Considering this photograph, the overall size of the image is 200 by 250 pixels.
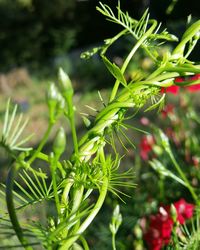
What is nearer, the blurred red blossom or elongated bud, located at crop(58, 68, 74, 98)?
elongated bud, located at crop(58, 68, 74, 98)

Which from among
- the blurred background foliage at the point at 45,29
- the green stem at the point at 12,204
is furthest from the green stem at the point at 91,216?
the blurred background foliage at the point at 45,29

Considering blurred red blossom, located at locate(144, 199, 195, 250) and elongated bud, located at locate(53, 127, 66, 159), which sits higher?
elongated bud, located at locate(53, 127, 66, 159)

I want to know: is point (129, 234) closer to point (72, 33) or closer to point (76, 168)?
point (76, 168)

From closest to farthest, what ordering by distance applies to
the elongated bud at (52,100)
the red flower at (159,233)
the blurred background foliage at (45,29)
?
the elongated bud at (52,100)
the red flower at (159,233)
the blurred background foliage at (45,29)

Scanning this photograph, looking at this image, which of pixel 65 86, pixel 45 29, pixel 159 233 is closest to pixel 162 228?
pixel 159 233

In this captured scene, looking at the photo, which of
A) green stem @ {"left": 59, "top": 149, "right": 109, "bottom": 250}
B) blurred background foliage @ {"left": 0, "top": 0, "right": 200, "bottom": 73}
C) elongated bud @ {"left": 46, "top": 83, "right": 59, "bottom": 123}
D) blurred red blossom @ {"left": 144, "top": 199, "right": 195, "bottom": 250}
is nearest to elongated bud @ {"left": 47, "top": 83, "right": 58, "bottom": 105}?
elongated bud @ {"left": 46, "top": 83, "right": 59, "bottom": 123}

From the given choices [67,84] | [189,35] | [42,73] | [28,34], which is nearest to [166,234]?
[189,35]

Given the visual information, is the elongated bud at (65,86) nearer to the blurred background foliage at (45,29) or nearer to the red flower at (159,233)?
the red flower at (159,233)

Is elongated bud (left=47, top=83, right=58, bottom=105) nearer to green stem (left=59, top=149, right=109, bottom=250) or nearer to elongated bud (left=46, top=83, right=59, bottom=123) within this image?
elongated bud (left=46, top=83, right=59, bottom=123)

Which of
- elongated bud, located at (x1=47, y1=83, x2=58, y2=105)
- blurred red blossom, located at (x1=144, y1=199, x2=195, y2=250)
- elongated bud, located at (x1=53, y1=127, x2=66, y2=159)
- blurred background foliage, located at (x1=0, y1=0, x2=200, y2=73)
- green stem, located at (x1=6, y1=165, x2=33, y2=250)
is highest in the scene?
elongated bud, located at (x1=47, y1=83, x2=58, y2=105)

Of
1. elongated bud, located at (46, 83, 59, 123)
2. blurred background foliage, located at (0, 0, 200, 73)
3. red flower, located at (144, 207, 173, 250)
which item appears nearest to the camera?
elongated bud, located at (46, 83, 59, 123)

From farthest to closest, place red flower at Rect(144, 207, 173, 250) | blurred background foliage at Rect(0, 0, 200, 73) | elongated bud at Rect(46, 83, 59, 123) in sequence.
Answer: blurred background foliage at Rect(0, 0, 200, 73) → red flower at Rect(144, 207, 173, 250) → elongated bud at Rect(46, 83, 59, 123)
